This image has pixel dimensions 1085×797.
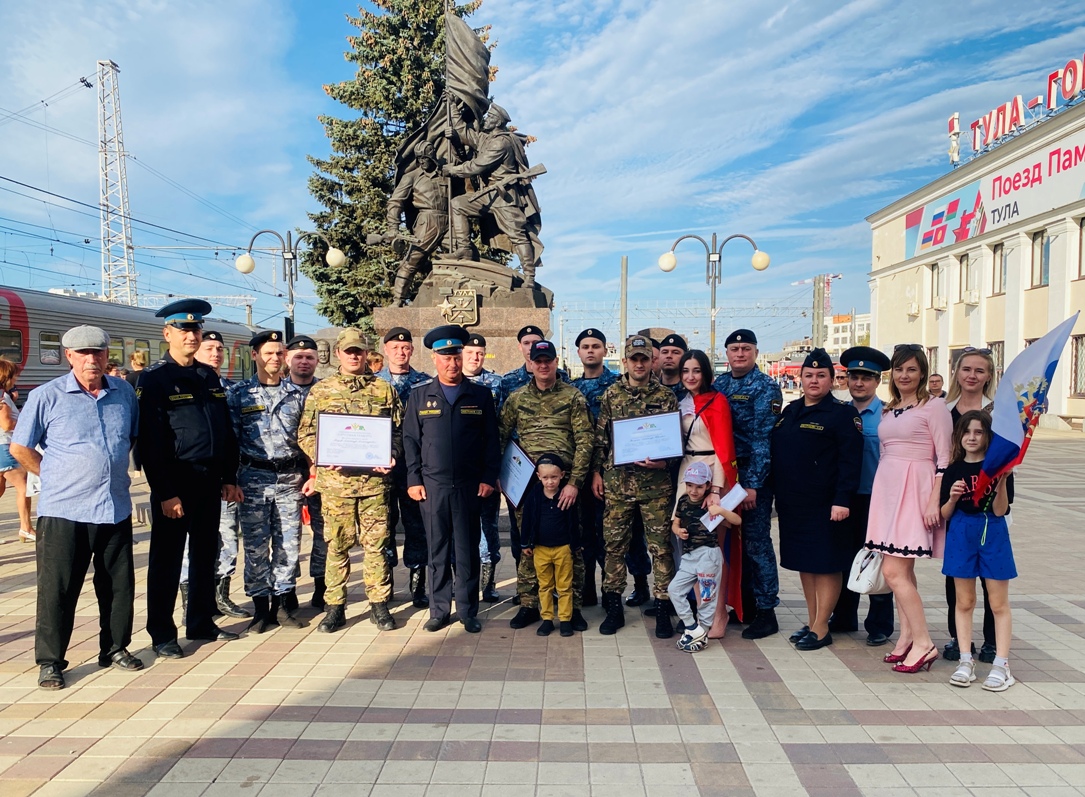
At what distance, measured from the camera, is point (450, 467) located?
4984mm

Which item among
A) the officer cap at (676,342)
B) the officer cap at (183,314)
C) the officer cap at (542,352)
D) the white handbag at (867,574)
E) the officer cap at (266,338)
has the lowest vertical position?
the white handbag at (867,574)

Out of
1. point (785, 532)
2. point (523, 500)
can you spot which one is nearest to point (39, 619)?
point (523, 500)

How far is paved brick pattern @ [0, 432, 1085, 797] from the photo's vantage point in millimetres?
3105

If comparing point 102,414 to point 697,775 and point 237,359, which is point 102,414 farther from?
point 237,359

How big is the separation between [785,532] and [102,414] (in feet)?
14.2

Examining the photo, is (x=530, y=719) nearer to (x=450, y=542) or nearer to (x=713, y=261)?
(x=450, y=542)

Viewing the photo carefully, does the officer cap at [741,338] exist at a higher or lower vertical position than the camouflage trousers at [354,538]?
higher

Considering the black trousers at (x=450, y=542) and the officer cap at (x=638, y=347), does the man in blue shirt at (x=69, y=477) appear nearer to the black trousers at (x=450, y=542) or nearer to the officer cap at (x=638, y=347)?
the black trousers at (x=450, y=542)

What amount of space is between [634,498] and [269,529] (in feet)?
8.55

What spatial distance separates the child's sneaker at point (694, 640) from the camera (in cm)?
461

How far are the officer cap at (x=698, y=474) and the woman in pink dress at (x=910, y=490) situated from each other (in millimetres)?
1021

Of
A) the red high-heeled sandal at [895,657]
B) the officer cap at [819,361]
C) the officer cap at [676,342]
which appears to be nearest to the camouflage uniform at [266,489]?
the officer cap at [676,342]

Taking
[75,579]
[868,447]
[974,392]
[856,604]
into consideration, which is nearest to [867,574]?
[856,604]

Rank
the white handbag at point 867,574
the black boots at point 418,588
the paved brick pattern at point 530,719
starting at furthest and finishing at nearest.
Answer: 1. the black boots at point 418,588
2. the white handbag at point 867,574
3. the paved brick pattern at point 530,719
